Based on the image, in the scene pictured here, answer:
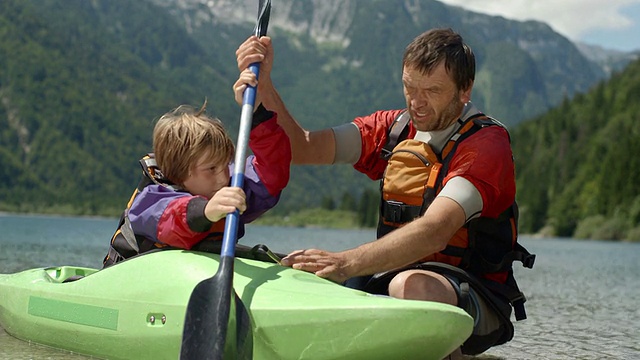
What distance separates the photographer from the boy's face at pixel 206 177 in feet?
18.0

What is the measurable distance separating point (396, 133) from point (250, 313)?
1847 mm

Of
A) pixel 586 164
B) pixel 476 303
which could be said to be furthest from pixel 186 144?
pixel 586 164

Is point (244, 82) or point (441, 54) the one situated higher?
point (441, 54)

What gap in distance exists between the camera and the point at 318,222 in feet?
551

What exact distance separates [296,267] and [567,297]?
11991 millimetres

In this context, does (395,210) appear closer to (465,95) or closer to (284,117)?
(465,95)

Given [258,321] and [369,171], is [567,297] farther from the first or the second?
[258,321]

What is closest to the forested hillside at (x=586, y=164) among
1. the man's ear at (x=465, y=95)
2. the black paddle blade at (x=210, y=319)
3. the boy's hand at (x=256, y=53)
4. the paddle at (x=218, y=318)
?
the man's ear at (x=465, y=95)

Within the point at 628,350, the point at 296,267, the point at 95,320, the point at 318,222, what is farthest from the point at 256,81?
the point at 318,222

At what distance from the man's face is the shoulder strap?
0.28 m

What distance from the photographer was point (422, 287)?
495cm

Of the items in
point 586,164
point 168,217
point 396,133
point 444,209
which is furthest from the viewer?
point 586,164

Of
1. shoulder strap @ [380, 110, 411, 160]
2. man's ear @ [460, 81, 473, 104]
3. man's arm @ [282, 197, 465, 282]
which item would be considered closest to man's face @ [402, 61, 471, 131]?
man's ear @ [460, 81, 473, 104]

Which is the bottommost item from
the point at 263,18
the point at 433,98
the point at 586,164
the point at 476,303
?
the point at 476,303
